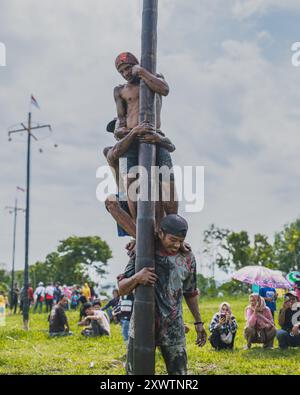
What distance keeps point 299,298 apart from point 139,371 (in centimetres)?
975

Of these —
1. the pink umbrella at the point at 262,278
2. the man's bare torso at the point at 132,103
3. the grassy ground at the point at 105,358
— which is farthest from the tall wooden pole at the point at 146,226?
the pink umbrella at the point at 262,278

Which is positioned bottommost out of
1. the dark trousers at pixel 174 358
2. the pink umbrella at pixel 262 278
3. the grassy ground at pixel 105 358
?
the grassy ground at pixel 105 358

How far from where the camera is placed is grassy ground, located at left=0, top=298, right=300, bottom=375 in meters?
9.13

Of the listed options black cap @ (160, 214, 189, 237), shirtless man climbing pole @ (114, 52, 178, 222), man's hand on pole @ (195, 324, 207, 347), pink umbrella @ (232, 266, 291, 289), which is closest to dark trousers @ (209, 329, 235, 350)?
pink umbrella @ (232, 266, 291, 289)

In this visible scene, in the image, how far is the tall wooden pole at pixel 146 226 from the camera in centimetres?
380

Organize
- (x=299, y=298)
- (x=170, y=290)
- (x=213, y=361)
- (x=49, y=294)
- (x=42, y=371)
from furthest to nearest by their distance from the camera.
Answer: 1. (x=49, y=294)
2. (x=299, y=298)
3. (x=213, y=361)
4. (x=42, y=371)
5. (x=170, y=290)

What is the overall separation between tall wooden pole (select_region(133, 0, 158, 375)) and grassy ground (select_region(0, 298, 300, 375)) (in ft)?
13.0

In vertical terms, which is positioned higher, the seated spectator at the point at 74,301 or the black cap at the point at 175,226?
the black cap at the point at 175,226

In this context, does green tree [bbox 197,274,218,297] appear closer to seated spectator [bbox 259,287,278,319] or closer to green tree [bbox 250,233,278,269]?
green tree [bbox 250,233,278,269]

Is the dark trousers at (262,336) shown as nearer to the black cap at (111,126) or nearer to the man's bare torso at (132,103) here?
the black cap at (111,126)

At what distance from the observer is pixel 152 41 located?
4.39 metres

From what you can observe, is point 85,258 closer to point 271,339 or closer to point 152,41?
point 271,339

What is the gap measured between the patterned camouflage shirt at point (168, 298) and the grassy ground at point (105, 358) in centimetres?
376
